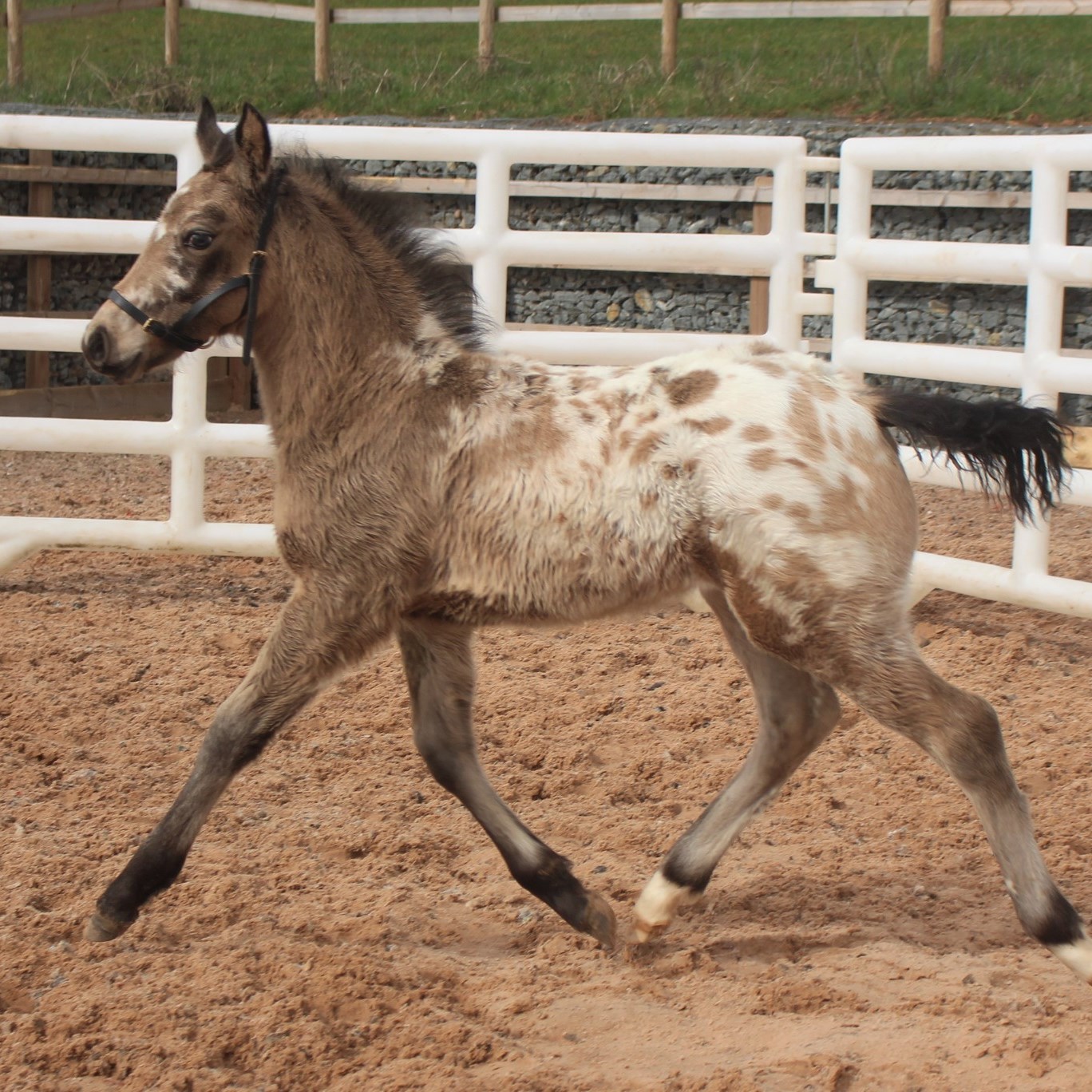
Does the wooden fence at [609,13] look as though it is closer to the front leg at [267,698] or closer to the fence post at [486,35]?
the fence post at [486,35]

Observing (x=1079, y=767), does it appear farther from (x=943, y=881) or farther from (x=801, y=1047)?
(x=801, y=1047)

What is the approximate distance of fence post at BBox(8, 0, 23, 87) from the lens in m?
15.5

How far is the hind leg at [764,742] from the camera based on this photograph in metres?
3.36

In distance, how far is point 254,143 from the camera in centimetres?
330

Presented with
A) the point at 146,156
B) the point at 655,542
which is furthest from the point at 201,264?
the point at 146,156

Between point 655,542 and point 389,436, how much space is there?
2.20ft

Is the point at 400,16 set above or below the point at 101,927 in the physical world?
above

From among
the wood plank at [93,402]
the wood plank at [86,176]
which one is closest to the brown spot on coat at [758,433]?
the wood plank at [93,402]

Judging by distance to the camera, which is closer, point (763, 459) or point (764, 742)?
point (763, 459)

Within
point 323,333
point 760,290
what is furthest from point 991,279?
point 760,290

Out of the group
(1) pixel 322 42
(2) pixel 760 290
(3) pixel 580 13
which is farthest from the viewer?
(3) pixel 580 13

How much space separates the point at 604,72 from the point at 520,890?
12851mm

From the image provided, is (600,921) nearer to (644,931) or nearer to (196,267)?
(644,931)

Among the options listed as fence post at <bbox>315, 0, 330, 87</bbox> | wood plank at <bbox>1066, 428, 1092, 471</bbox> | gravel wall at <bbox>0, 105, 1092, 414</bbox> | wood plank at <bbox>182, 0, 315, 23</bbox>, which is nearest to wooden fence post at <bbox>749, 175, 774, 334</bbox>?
gravel wall at <bbox>0, 105, 1092, 414</bbox>
